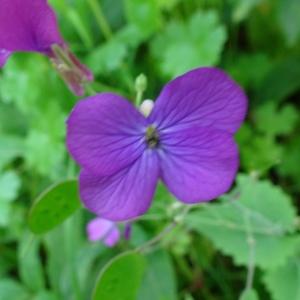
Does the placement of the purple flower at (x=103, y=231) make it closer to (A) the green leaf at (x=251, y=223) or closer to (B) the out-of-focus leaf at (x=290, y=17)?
(A) the green leaf at (x=251, y=223)

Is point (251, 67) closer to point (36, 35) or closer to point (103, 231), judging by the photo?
point (103, 231)

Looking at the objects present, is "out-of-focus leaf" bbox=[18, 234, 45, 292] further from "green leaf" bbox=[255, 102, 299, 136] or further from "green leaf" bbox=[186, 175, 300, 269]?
"green leaf" bbox=[255, 102, 299, 136]

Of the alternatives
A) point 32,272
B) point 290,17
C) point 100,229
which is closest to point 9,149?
point 32,272

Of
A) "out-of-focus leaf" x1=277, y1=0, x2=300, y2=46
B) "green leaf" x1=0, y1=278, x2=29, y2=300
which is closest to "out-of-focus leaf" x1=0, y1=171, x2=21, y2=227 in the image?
"green leaf" x1=0, y1=278, x2=29, y2=300

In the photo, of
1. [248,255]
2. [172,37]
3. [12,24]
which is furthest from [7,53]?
[172,37]

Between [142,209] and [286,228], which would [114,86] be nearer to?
[286,228]
